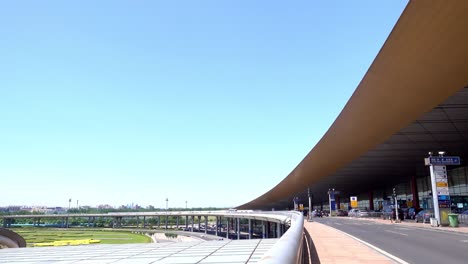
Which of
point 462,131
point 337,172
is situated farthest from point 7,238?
point 337,172

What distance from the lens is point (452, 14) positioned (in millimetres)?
13055

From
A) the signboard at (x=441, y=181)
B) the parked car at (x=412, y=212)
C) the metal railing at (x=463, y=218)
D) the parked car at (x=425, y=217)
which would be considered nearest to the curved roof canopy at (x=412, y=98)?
the signboard at (x=441, y=181)

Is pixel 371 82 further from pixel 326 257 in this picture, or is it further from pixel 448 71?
pixel 326 257

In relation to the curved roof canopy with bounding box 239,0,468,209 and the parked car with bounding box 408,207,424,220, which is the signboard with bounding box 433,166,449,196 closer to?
the curved roof canopy with bounding box 239,0,468,209

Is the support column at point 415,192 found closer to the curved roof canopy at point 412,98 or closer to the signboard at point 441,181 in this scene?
the curved roof canopy at point 412,98

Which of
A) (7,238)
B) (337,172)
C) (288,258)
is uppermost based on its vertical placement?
(337,172)

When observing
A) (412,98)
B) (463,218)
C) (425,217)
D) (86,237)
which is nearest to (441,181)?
(463,218)

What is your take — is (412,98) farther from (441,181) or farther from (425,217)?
(425,217)

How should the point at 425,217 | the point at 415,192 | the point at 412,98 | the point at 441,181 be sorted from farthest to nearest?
the point at 415,192
the point at 425,217
the point at 441,181
the point at 412,98

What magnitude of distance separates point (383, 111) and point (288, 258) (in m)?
22.9

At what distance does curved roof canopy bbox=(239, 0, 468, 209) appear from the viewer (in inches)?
559

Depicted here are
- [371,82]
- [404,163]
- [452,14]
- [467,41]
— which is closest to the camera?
[452,14]

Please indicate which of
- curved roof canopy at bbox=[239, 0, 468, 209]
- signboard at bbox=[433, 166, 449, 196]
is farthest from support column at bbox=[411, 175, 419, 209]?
signboard at bbox=[433, 166, 449, 196]

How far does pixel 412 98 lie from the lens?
68.6 ft
